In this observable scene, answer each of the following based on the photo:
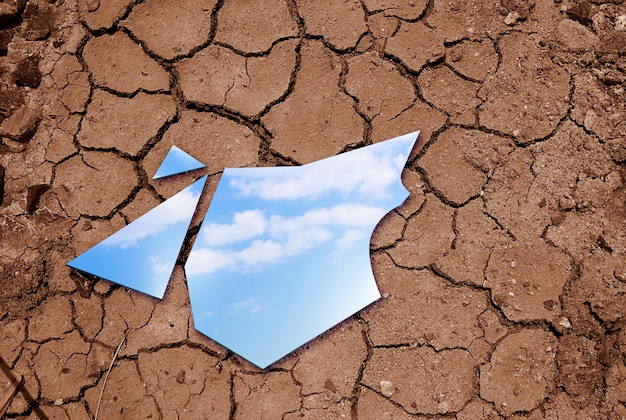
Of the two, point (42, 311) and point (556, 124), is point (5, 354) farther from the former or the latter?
point (556, 124)

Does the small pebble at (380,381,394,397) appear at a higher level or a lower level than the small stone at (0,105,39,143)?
lower

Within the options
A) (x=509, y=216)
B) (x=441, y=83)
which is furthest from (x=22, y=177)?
(x=509, y=216)

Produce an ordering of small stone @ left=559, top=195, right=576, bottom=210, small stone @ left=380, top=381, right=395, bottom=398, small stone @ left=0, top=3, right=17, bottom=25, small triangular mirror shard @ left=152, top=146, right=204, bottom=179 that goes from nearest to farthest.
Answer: small stone @ left=380, top=381, right=395, bottom=398 → small stone @ left=559, top=195, right=576, bottom=210 → small triangular mirror shard @ left=152, top=146, right=204, bottom=179 → small stone @ left=0, top=3, right=17, bottom=25

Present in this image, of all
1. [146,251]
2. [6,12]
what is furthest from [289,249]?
[6,12]

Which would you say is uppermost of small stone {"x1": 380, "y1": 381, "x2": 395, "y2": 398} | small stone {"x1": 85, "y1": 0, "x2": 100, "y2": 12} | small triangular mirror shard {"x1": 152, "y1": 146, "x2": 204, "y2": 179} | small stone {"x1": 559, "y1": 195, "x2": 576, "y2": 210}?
small stone {"x1": 85, "y1": 0, "x2": 100, "y2": 12}

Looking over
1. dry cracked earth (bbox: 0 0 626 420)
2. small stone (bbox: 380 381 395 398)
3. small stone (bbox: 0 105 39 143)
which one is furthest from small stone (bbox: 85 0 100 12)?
small stone (bbox: 380 381 395 398)

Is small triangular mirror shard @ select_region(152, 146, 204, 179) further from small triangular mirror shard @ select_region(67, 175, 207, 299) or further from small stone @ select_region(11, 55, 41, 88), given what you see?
small stone @ select_region(11, 55, 41, 88)
